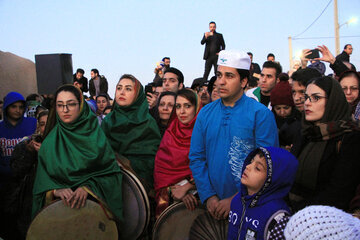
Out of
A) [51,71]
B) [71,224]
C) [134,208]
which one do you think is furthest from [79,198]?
[51,71]

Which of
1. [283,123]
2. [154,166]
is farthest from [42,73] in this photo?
[283,123]

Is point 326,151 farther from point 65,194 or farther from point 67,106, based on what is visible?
point 67,106

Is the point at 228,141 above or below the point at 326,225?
above

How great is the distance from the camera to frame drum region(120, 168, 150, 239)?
350 centimetres

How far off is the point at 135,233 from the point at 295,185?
177cm

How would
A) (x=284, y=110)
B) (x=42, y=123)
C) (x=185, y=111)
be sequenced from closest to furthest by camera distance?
(x=185, y=111) < (x=284, y=110) < (x=42, y=123)

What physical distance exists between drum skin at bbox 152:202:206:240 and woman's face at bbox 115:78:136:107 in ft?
5.17

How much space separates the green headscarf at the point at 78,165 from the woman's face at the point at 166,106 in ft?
3.97

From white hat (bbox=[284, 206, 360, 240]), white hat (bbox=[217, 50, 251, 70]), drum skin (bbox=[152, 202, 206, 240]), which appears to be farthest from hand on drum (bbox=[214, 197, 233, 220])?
white hat (bbox=[284, 206, 360, 240])

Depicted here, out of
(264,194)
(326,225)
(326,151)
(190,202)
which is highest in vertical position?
(326,151)

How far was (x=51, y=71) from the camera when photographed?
5125mm

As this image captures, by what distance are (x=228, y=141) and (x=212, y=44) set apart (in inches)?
365

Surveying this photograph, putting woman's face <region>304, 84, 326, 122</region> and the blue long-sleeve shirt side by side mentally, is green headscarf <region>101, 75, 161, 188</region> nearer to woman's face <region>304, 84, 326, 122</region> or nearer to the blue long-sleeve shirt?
the blue long-sleeve shirt

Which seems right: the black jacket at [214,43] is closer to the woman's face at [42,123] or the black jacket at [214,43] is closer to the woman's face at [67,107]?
the woman's face at [42,123]
